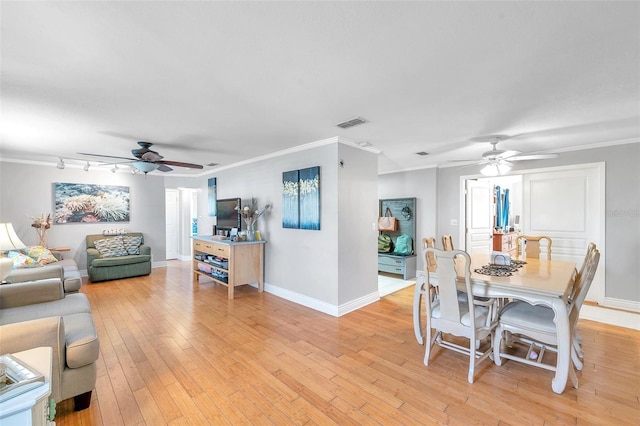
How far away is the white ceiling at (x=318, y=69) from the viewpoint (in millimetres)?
1427

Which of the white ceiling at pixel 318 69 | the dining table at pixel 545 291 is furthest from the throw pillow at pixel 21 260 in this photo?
the dining table at pixel 545 291

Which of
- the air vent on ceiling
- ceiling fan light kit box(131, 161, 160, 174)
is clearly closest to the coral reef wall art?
ceiling fan light kit box(131, 161, 160, 174)

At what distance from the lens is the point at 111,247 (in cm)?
575

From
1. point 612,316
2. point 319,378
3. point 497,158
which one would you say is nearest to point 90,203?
point 319,378

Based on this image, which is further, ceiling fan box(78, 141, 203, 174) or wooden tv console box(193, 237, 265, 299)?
wooden tv console box(193, 237, 265, 299)

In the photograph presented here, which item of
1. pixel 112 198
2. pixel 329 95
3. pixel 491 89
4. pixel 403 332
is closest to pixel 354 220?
pixel 403 332

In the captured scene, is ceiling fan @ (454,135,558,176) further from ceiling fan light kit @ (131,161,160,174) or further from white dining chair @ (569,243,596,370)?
ceiling fan light kit @ (131,161,160,174)

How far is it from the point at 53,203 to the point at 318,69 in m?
6.37

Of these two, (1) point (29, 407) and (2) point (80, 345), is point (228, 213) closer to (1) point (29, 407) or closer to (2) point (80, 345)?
(2) point (80, 345)

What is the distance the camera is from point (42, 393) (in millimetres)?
973

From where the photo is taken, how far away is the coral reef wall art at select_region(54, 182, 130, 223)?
18.5ft

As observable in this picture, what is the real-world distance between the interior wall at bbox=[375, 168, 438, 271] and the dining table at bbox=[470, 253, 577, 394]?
2.79m

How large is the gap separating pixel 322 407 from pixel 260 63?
240 cm

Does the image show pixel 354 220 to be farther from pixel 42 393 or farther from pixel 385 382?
pixel 42 393
